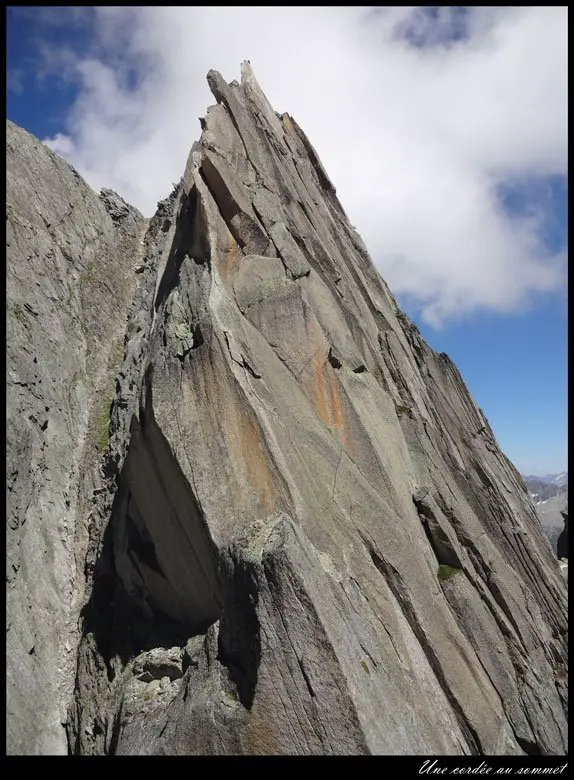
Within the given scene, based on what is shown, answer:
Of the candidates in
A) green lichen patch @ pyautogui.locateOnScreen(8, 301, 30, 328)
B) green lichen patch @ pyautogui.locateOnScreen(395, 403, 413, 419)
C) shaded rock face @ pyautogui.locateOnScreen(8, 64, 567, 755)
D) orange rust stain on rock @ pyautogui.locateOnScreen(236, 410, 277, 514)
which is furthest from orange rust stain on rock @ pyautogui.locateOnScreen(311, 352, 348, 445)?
green lichen patch @ pyautogui.locateOnScreen(8, 301, 30, 328)

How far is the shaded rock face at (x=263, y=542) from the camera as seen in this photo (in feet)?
46.5

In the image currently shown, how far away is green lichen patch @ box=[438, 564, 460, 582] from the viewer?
19672 millimetres

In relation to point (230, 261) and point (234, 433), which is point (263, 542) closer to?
point (234, 433)

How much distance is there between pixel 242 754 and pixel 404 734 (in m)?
4.35

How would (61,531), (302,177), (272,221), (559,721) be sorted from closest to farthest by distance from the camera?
(559,721) < (61,531) < (272,221) < (302,177)

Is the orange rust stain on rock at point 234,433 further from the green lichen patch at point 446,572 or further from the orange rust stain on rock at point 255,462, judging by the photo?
the green lichen patch at point 446,572

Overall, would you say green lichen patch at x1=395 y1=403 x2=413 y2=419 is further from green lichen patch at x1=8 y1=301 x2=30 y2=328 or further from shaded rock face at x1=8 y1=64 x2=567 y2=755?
green lichen patch at x1=8 y1=301 x2=30 y2=328

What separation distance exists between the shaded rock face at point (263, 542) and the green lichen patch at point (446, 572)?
0.08m

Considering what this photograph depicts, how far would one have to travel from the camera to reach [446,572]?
19.9 m

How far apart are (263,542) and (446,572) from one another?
28.9 ft

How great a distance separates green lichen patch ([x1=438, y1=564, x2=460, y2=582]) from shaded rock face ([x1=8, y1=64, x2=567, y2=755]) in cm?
8

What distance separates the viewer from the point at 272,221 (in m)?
27.3

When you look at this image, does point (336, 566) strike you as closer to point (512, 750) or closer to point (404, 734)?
point (404, 734)

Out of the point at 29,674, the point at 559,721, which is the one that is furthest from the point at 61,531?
the point at 559,721
